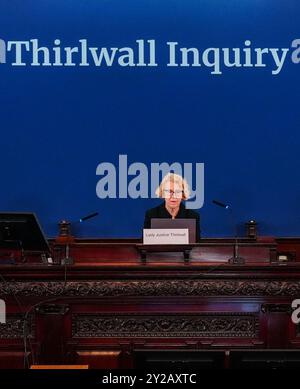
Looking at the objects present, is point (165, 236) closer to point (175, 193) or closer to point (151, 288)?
point (151, 288)

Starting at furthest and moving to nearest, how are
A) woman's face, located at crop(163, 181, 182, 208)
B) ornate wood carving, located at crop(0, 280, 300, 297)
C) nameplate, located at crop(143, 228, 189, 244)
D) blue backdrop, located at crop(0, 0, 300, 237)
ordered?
blue backdrop, located at crop(0, 0, 300, 237) → woman's face, located at crop(163, 181, 182, 208) → nameplate, located at crop(143, 228, 189, 244) → ornate wood carving, located at crop(0, 280, 300, 297)

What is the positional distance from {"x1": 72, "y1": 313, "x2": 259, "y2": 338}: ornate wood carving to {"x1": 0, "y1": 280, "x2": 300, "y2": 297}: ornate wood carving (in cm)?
13

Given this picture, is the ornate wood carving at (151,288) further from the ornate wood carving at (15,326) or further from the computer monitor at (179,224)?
the computer monitor at (179,224)

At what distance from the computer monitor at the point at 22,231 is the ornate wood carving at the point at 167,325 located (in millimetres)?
497

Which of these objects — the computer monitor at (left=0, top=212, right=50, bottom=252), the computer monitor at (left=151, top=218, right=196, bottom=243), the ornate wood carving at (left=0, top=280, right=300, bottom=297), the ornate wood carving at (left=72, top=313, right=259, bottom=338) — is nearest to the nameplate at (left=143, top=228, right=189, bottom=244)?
the computer monitor at (left=151, top=218, right=196, bottom=243)

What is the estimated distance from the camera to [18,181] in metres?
6.49

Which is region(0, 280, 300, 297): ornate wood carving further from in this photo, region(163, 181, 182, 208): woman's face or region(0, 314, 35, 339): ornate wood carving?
region(163, 181, 182, 208): woman's face

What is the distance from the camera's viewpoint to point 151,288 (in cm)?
377

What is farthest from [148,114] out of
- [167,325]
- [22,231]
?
[167,325]


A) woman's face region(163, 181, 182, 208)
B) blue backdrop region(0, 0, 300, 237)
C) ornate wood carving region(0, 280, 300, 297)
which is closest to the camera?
ornate wood carving region(0, 280, 300, 297)

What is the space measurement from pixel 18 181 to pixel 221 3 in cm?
277

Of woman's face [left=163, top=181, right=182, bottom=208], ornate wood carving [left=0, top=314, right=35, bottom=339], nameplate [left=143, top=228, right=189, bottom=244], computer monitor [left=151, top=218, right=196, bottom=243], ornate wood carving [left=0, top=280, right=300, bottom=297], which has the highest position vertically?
woman's face [left=163, top=181, right=182, bottom=208]

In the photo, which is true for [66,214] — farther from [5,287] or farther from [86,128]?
[5,287]

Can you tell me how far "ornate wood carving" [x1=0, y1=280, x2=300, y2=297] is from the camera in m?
3.75
